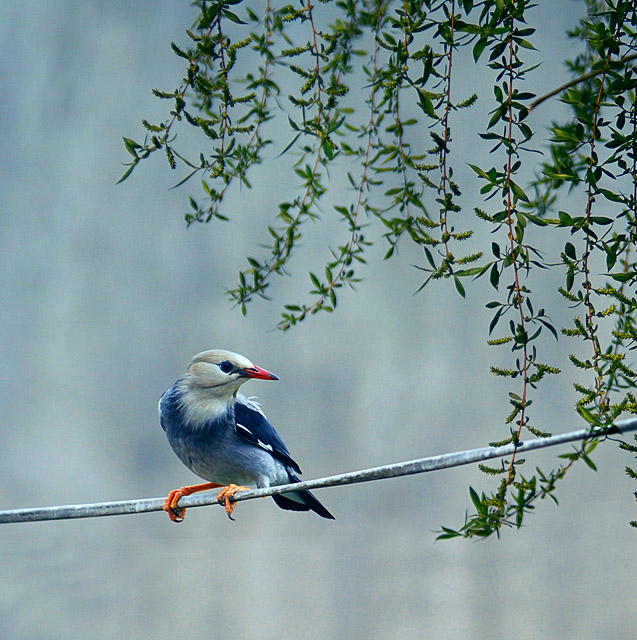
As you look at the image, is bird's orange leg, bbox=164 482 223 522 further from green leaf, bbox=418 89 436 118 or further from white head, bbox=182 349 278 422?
green leaf, bbox=418 89 436 118

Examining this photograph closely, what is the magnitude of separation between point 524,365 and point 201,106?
1.73ft

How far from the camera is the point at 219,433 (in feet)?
3.78

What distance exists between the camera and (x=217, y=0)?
0.81m

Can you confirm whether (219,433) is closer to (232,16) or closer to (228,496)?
(228,496)

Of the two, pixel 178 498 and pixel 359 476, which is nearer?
pixel 359 476

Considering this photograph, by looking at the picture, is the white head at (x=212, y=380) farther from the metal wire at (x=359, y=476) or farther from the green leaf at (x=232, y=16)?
the green leaf at (x=232, y=16)

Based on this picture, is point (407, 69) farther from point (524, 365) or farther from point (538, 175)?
point (538, 175)

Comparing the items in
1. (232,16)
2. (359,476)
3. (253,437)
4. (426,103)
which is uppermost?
(232,16)

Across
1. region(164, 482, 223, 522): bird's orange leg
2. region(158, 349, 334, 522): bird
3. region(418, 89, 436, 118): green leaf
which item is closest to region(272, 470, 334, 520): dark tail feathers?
region(158, 349, 334, 522): bird

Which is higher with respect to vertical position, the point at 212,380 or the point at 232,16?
the point at 232,16

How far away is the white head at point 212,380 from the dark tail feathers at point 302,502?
0.58 feet

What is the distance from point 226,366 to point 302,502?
25cm

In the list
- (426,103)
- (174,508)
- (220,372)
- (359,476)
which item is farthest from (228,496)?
(426,103)

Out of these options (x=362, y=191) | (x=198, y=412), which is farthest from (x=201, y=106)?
(x=198, y=412)
